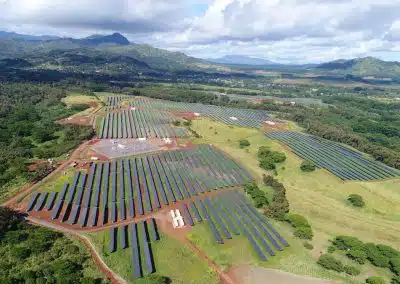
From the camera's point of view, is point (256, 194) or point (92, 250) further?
point (256, 194)

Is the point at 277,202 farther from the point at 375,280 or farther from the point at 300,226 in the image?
the point at 375,280

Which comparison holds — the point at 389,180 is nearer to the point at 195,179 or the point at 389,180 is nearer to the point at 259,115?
the point at 195,179

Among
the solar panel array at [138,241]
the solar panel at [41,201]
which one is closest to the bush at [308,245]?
the solar panel array at [138,241]

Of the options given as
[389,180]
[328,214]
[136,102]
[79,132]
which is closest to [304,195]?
[328,214]

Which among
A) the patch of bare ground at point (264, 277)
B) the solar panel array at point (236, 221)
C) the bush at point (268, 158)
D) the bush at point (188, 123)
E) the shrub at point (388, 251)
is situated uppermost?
the bush at point (268, 158)

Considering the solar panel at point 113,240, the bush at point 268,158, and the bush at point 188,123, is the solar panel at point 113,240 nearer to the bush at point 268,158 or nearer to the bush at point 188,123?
the bush at point 268,158

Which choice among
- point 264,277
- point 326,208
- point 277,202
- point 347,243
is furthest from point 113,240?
point 326,208
